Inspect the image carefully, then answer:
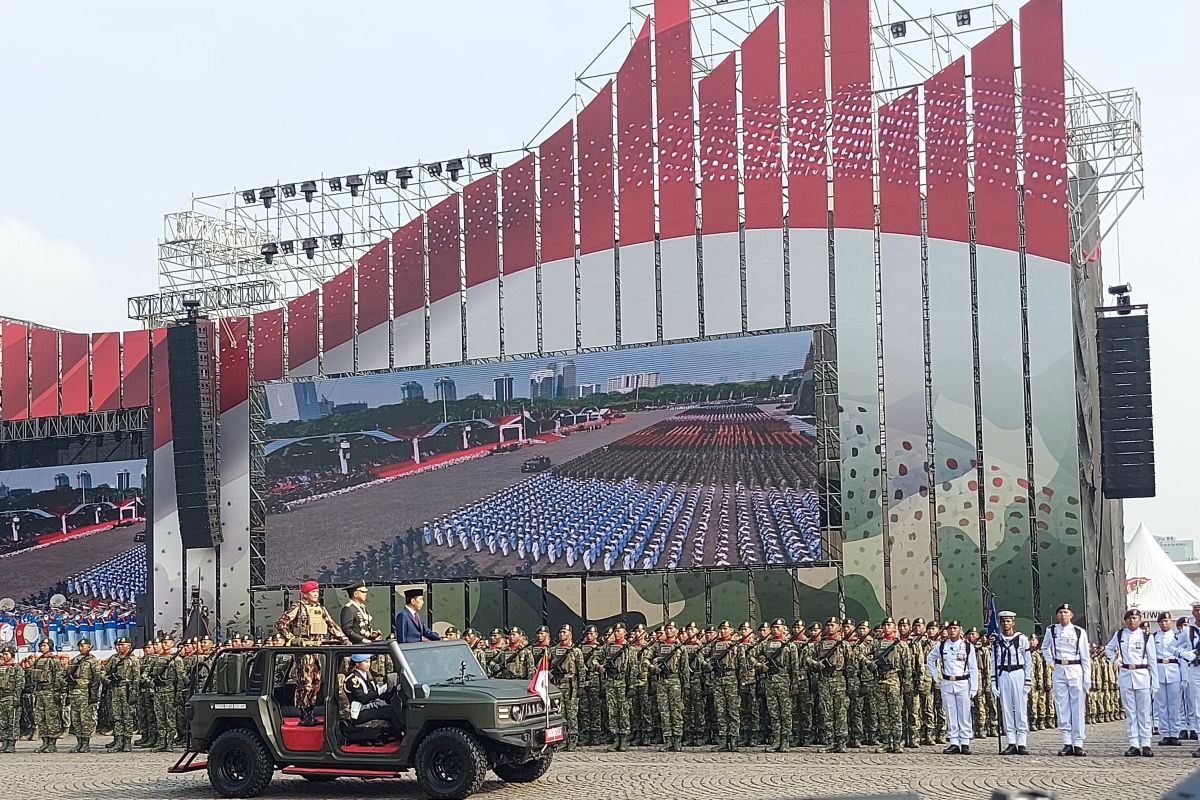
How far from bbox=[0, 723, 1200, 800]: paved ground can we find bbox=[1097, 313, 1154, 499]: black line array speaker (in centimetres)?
842

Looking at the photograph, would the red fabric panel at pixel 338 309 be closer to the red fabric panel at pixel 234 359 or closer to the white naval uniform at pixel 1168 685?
the red fabric panel at pixel 234 359

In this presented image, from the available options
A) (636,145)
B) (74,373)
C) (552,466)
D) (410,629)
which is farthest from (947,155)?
(74,373)

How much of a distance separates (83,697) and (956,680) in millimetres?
11580

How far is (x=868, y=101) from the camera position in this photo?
1062 inches

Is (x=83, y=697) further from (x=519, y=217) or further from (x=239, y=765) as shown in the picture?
(x=519, y=217)

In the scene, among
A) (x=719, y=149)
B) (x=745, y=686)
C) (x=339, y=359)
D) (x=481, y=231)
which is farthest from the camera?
(x=339, y=359)

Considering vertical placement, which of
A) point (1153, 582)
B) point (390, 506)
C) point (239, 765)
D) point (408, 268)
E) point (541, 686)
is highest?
point (408, 268)

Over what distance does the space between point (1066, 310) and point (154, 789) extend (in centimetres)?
1802

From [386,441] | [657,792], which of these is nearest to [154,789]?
[657,792]

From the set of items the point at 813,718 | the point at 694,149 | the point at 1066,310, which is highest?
the point at 694,149

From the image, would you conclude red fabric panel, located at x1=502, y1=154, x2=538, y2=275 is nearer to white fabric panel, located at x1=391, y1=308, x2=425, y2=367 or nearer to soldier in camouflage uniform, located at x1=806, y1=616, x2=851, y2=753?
white fabric panel, located at x1=391, y1=308, x2=425, y2=367

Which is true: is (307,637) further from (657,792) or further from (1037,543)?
(1037,543)

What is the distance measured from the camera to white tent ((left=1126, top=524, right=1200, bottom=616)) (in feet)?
143

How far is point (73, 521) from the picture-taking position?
33.9 m
